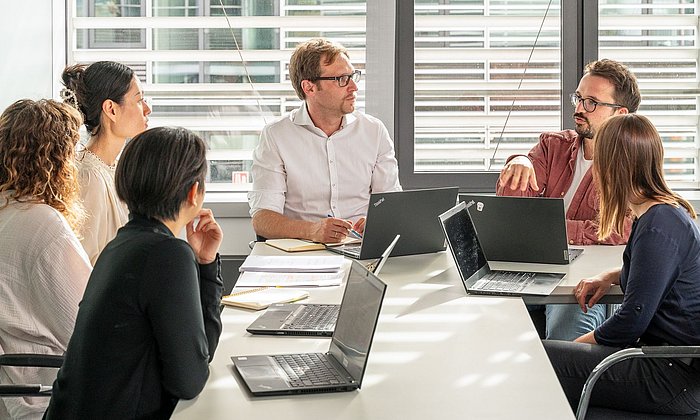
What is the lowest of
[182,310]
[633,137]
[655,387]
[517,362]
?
[655,387]

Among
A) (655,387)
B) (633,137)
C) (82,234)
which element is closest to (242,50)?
(82,234)

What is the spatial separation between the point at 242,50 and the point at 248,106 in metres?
0.29

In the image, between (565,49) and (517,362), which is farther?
(565,49)

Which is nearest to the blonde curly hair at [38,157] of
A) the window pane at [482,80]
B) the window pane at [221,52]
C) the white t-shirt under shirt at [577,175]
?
the white t-shirt under shirt at [577,175]

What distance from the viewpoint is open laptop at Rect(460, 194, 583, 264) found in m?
2.95

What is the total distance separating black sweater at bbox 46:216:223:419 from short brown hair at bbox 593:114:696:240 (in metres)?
1.37

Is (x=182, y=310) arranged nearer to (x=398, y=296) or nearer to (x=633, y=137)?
(x=398, y=296)

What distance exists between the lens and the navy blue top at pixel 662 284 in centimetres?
236

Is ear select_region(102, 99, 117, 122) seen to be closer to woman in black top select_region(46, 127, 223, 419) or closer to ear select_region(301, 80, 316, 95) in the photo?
ear select_region(301, 80, 316, 95)

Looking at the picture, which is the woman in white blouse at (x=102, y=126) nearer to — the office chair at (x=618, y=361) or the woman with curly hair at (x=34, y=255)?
the woman with curly hair at (x=34, y=255)

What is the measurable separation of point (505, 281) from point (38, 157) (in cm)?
141

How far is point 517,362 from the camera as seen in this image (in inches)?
72.9

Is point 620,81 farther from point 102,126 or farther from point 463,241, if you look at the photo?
point 102,126

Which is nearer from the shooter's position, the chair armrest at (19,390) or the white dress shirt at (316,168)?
the chair armrest at (19,390)
